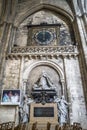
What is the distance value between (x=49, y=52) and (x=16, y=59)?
2.34 m

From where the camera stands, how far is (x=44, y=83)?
10.2 meters

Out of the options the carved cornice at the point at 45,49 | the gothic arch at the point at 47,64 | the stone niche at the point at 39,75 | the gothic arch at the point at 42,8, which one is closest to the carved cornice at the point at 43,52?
the carved cornice at the point at 45,49

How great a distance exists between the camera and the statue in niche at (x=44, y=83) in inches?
392

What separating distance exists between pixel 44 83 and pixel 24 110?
6.88 feet

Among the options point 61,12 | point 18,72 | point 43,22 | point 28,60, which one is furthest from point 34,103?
point 61,12

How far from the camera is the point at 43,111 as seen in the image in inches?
355

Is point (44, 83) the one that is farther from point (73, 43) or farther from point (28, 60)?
point (73, 43)

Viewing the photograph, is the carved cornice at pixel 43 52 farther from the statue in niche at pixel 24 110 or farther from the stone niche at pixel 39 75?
the statue in niche at pixel 24 110

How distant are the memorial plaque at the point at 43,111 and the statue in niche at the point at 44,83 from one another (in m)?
1.28

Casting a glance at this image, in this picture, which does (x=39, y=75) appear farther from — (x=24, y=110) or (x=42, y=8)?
(x=42, y=8)

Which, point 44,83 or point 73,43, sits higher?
point 73,43

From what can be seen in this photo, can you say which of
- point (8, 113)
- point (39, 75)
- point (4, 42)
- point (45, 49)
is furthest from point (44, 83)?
point (4, 42)

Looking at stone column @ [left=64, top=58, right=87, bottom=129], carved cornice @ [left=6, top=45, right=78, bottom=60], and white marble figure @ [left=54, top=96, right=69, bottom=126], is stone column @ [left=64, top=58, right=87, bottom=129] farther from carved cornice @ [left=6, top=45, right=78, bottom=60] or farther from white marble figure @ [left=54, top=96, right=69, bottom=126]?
carved cornice @ [left=6, top=45, right=78, bottom=60]

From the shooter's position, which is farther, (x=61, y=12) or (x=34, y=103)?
(x=61, y=12)
